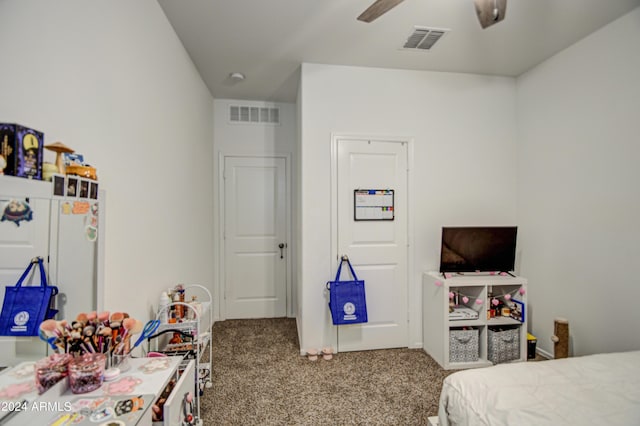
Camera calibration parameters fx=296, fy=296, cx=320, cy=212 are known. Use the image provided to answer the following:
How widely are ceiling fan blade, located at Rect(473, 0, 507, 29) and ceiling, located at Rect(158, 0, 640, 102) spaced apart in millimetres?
560

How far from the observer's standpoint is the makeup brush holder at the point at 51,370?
3.27 feet

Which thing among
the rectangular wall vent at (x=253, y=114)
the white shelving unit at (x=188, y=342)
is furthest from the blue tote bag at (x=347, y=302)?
the rectangular wall vent at (x=253, y=114)

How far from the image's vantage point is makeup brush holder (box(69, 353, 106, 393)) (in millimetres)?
1043

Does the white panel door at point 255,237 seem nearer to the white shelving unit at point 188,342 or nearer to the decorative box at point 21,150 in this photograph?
the white shelving unit at point 188,342

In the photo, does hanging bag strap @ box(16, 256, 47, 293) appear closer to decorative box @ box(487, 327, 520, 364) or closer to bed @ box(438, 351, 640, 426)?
bed @ box(438, 351, 640, 426)

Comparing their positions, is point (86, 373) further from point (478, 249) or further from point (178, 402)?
point (478, 249)

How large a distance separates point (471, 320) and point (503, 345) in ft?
1.17

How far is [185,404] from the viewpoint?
4.67 ft

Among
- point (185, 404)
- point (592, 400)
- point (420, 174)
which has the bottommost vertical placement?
point (185, 404)

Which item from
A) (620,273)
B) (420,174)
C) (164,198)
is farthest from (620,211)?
(164,198)

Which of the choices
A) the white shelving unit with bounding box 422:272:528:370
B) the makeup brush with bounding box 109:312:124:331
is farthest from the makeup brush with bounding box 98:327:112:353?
the white shelving unit with bounding box 422:272:528:370

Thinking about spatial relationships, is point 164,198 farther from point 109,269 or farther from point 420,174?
point 420,174

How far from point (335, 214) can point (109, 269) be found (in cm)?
189

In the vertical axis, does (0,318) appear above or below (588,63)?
below
